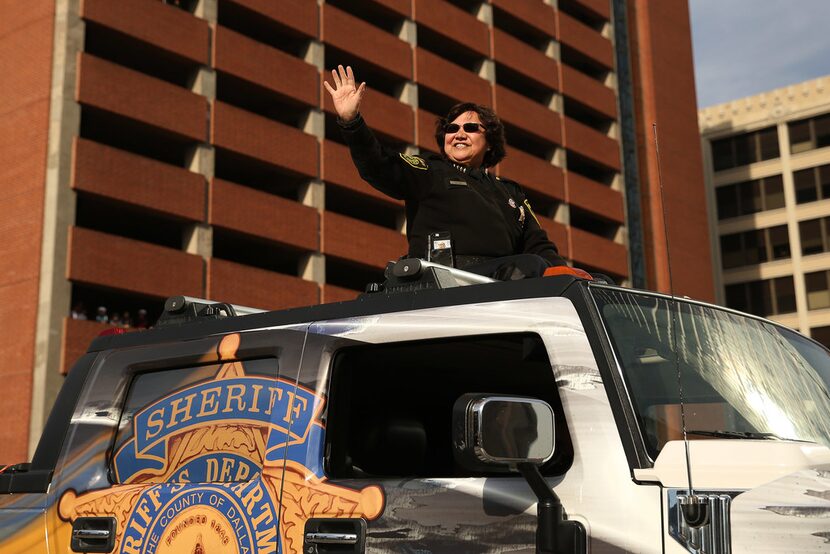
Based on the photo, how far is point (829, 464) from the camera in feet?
8.69

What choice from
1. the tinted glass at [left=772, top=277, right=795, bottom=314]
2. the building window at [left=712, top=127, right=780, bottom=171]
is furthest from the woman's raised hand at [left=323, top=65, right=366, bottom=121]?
the building window at [left=712, top=127, right=780, bottom=171]

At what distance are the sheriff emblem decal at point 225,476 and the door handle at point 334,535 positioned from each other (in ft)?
0.07

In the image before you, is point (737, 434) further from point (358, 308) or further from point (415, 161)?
point (415, 161)

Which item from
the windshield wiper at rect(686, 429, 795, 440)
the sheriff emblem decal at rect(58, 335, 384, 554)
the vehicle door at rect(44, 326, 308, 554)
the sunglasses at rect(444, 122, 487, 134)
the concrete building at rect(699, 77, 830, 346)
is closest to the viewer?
the windshield wiper at rect(686, 429, 795, 440)

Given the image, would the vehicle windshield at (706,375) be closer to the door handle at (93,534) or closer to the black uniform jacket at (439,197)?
the black uniform jacket at (439,197)

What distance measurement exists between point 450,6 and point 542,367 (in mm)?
45519

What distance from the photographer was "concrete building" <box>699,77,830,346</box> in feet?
202

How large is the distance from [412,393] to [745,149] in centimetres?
6578

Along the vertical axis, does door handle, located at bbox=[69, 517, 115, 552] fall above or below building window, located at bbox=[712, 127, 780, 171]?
below

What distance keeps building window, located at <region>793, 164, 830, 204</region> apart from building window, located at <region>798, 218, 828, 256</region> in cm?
138

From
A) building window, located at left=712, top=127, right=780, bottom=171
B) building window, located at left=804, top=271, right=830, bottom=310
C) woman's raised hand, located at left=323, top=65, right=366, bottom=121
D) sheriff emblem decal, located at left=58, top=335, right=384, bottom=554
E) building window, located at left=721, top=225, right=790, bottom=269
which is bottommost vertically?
sheriff emblem decal, located at left=58, top=335, right=384, bottom=554

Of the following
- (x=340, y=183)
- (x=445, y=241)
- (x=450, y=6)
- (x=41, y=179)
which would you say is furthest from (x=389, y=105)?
(x=445, y=241)

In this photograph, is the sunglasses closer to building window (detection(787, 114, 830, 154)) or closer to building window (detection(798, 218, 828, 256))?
building window (detection(798, 218, 828, 256))

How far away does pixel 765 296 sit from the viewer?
63.4 m
